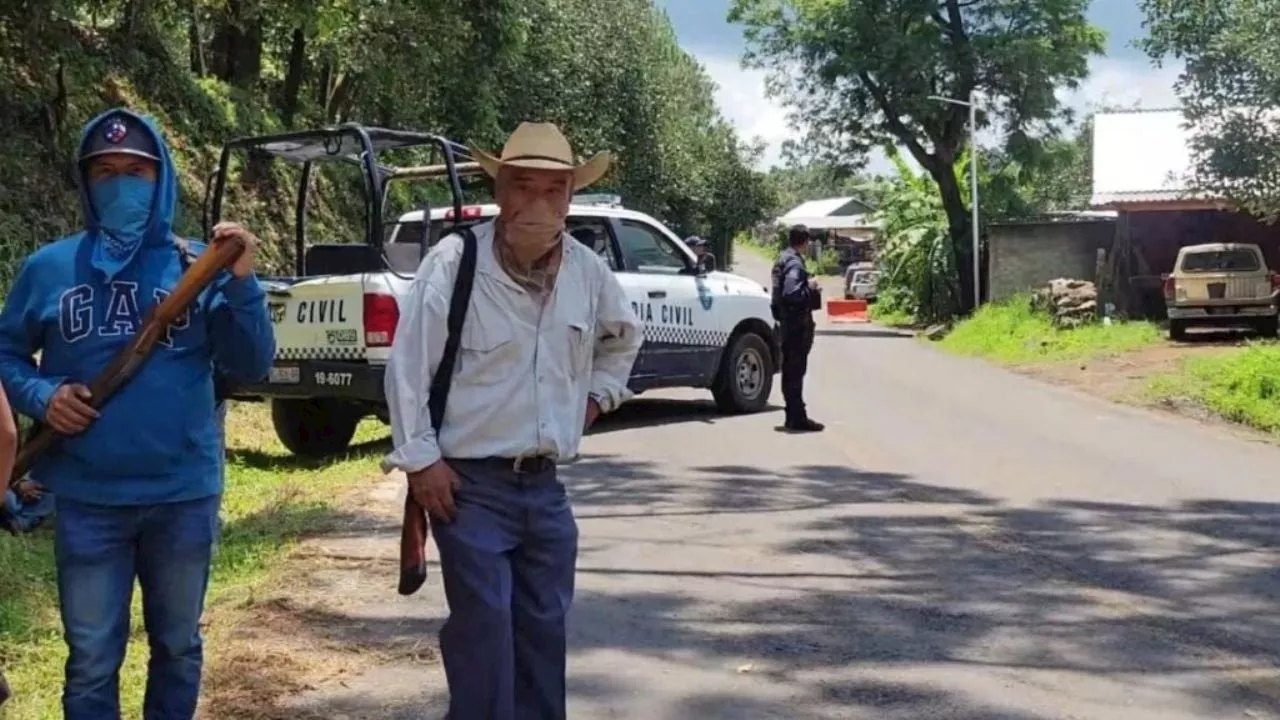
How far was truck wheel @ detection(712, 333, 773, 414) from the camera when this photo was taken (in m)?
13.6

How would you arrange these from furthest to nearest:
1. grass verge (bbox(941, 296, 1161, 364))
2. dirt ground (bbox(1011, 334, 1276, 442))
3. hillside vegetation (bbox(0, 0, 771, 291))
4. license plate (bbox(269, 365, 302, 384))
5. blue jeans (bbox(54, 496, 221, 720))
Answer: grass verge (bbox(941, 296, 1161, 364)) → dirt ground (bbox(1011, 334, 1276, 442)) → hillside vegetation (bbox(0, 0, 771, 291)) → license plate (bbox(269, 365, 302, 384)) → blue jeans (bbox(54, 496, 221, 720))

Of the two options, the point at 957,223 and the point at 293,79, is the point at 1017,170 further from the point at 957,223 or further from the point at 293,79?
the point at 293,79

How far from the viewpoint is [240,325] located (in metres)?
3.73

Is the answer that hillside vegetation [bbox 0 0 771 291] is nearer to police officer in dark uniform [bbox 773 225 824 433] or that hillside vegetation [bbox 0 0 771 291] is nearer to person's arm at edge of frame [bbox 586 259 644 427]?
police officer in dark uniform [bbox 773 225 824 433]

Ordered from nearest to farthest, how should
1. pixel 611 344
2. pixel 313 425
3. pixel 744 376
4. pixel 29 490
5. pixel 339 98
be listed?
pixel 29 490
pixel 611 344
pixel 313 425
pixel 744 376
pixel 339 98

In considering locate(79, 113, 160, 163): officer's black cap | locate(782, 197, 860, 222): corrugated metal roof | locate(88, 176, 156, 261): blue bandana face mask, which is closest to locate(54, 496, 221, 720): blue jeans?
locate(88, 176, 156, 261): blue bandana face mask

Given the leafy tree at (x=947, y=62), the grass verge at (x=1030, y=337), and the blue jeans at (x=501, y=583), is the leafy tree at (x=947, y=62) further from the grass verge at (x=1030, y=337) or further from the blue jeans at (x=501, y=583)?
the blue jeans at (x=501, y=583)

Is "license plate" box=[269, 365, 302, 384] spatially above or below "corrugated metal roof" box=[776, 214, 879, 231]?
below

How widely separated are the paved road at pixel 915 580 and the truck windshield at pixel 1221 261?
37.3 ft

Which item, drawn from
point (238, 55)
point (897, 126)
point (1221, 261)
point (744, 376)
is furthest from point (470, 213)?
point (897, 126)

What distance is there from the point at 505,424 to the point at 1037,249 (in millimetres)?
28686

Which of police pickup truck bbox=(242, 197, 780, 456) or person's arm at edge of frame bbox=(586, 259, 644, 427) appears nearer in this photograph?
person's arm at edge of frame bbox=(586, 259, 644, 427)

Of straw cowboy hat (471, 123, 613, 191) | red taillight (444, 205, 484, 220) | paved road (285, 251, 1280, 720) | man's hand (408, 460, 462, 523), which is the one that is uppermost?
red taillight (444, 205, 484, 220)

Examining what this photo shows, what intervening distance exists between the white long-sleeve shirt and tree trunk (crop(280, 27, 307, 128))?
16909 millimetres
